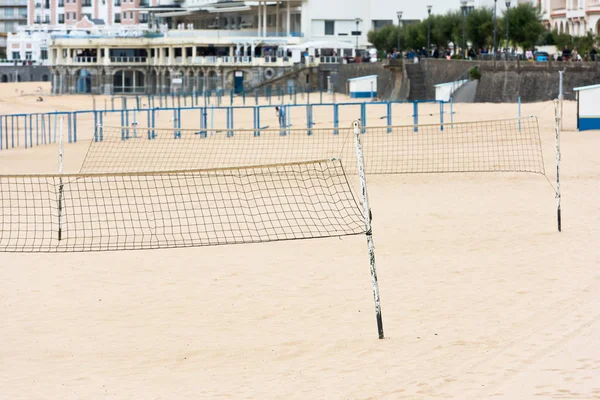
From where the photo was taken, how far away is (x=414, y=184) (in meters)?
Result: 21.2

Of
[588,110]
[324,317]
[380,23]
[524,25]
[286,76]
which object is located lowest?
[324,317]

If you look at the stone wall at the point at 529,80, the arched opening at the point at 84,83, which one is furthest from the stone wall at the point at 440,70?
the arched opening at the point at 84,83

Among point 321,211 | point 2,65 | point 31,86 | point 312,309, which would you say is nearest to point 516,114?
point 321,211

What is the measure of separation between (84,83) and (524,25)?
43908mm

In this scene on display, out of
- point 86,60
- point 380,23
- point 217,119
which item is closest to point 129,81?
point 86,60

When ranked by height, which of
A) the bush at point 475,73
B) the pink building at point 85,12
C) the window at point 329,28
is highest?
the pink building at point 85,12

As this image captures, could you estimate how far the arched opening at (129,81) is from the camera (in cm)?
8631

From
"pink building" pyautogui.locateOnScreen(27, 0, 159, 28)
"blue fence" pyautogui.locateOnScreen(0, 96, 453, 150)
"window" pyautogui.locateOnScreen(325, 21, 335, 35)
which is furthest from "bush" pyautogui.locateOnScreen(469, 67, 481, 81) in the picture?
"pink building" pyautogui.locateOnScreen(27, 0, 159, 28)

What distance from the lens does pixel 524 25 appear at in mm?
51406

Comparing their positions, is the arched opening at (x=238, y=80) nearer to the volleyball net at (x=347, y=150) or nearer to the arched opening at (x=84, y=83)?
the arched opening at (x=84, y=83)

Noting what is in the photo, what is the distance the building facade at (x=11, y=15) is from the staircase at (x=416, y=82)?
83996 millimetres

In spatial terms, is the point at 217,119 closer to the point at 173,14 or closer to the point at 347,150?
the point at 347,150

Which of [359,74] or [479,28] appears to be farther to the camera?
[359,74]

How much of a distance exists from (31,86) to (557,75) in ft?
216
